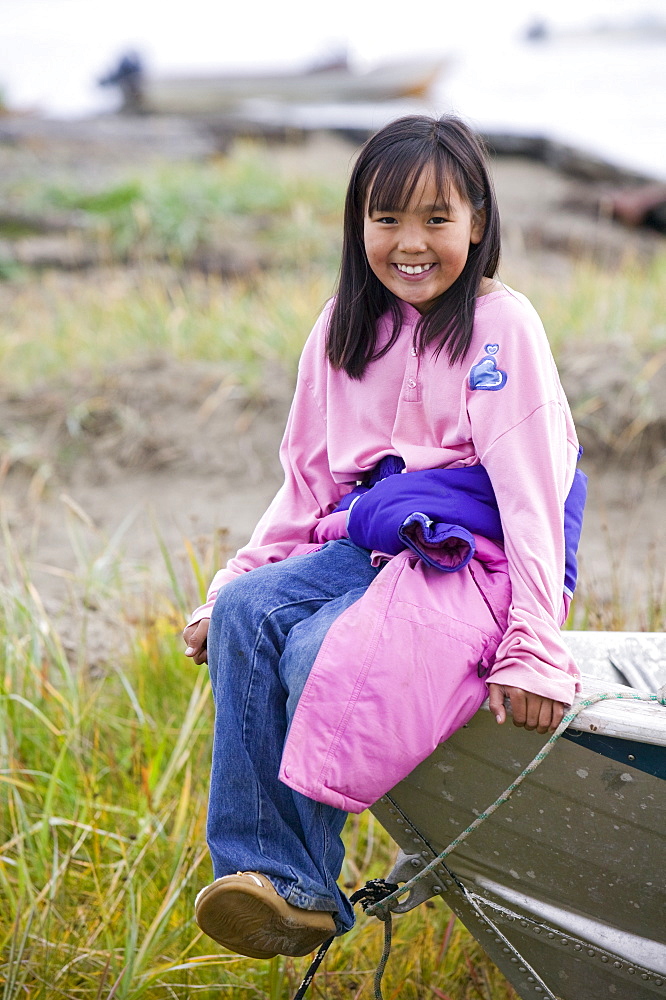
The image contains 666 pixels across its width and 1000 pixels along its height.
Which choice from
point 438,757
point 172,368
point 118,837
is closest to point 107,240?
point 172,368

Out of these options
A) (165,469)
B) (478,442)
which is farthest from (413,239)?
(165,469)

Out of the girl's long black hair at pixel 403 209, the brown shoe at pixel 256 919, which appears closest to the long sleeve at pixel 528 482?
the girl's long black hair at pixel 403 209

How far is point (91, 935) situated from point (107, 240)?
8372 mm

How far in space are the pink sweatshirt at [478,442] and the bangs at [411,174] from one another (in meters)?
0.24

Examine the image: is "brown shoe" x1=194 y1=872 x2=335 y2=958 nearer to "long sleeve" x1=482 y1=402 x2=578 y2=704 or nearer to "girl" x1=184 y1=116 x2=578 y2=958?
"girl" x1=184 y1=116 x2=578 y2=958

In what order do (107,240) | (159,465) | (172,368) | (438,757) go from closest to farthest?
(438,757)
(159,465)
(172,368)
(107,240)

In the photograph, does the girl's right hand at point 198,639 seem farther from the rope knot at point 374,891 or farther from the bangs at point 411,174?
the bangs at point 411,174

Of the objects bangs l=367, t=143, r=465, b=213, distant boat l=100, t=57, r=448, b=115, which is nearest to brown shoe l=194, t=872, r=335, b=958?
bangs l=367, t=143, r=465, b=213

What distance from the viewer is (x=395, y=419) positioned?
Result: 2.05 m

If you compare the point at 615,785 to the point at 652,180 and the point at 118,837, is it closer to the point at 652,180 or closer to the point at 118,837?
the point at 118,837

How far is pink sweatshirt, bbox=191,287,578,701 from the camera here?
1784 millimetres

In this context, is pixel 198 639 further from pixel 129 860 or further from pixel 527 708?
pixel 129 860

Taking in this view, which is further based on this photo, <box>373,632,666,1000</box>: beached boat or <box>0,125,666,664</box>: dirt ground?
<box>0,125,666,664</box>: dirt ground

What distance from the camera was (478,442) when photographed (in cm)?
190
